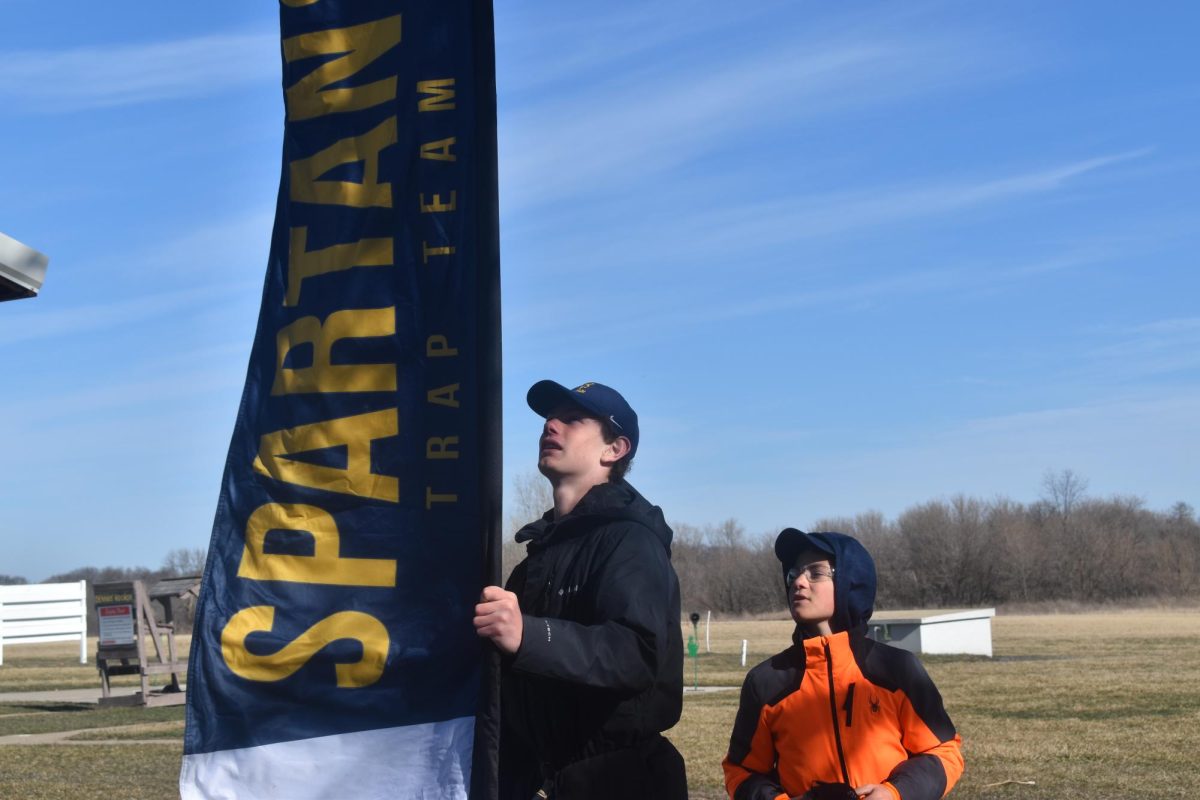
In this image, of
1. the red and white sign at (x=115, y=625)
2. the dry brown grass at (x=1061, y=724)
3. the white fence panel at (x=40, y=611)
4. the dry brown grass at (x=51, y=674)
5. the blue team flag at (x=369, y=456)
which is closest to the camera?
the blue team flag at (x=369, y=456)

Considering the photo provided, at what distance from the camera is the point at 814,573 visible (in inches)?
159

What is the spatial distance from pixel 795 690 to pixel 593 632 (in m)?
1.18

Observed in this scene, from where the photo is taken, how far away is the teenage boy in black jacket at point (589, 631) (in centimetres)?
289

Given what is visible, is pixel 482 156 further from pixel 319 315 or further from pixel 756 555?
pixel 756 555

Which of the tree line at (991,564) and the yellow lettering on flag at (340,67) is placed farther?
the tree line at (991,564)

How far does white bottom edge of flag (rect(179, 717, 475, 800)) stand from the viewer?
3141mm

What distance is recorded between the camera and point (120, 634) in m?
20.6

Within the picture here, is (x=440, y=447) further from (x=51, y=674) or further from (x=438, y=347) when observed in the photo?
(x=51, y=674)

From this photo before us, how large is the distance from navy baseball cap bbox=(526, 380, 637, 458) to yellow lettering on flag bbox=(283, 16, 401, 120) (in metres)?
0.79

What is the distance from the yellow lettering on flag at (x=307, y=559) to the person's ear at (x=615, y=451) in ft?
1.96

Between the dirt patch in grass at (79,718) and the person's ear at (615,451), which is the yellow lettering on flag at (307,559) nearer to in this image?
the person's ear at (615,451)

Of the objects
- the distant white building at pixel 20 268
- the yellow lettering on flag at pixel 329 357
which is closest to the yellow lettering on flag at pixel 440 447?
the yellow lettering on flag at pixel 329 357

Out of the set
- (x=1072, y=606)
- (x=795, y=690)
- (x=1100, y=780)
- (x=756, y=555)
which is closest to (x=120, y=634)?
(x=1100, y=780)

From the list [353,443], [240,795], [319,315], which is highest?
[319,315]
